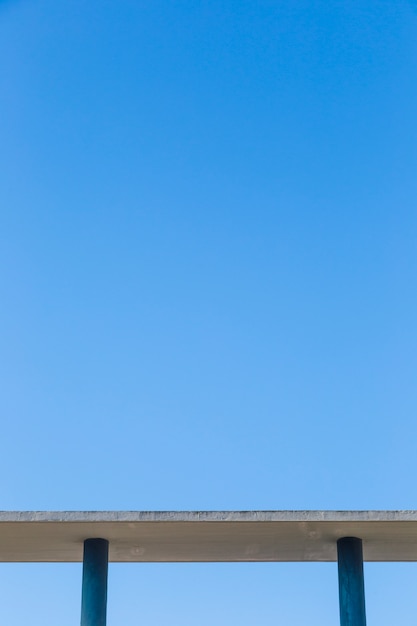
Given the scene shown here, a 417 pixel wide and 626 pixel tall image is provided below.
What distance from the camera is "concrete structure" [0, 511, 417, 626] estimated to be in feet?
39.8

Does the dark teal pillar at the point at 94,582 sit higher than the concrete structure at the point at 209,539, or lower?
lower

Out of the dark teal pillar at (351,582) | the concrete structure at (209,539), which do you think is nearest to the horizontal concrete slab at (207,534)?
the concrete structure at (209,539)

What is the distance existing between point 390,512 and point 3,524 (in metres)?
4.90

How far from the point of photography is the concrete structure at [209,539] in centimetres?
1213

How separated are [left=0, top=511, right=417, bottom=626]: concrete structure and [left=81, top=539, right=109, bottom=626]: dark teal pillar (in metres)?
0.01

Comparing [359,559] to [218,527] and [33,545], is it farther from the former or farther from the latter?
[33,545]

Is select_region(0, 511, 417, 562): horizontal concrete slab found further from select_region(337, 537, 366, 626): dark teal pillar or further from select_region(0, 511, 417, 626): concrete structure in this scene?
select_region(337, 537, 366, 626): dark teal pillar

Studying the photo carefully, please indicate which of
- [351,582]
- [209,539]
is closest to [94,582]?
[209,539]

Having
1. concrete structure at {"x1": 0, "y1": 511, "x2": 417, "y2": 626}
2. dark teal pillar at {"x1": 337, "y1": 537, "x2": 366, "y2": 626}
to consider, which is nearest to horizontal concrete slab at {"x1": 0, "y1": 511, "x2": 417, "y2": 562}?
concrete structure at {"x1": 0, "y1": 511, "x2": 417, "y2": 626}

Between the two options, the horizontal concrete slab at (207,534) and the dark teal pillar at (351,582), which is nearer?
the horizontal concrete slab at (207,534)

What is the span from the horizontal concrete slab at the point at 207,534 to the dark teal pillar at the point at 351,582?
0.17 metres

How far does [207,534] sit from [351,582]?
6.66 feet

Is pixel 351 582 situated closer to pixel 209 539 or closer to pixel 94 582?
pixel 209 539

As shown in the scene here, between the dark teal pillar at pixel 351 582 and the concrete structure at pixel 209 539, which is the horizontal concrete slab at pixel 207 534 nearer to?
the concrete structure at pixel 209 539
